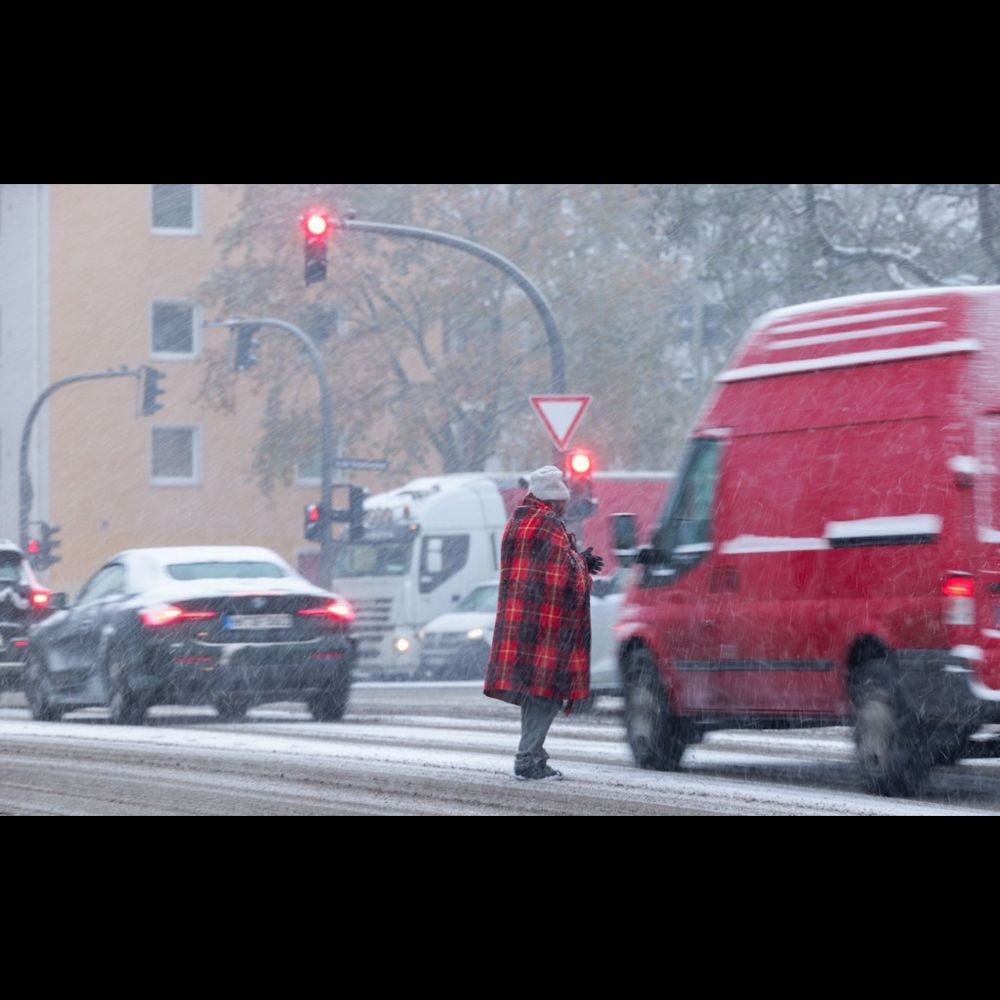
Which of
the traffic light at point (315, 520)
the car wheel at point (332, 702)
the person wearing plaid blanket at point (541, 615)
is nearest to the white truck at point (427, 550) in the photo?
the traffic light at point (315, 520)

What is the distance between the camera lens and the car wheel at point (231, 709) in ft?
59.2

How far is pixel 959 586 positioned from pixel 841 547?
838mm

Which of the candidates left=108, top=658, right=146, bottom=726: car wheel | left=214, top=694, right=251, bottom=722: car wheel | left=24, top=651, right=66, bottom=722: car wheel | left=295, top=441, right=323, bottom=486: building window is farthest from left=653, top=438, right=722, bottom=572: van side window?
left=295, top=441, right=323, bottom=486: building window

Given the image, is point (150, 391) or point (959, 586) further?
point (150, 391)

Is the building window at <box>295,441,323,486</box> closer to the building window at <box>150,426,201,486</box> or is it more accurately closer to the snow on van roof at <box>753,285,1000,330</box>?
the building window at <box>150,426,201,486</box>

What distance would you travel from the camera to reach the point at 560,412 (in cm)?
2338

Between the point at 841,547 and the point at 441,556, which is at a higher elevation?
the point at 841,547

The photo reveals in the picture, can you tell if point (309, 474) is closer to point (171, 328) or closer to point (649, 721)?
point (171, 328)

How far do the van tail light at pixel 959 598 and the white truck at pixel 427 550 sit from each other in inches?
843

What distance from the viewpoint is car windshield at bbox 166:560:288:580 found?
17.9 meters

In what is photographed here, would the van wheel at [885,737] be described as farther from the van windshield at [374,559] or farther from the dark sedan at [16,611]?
the van windshield at [374,559]

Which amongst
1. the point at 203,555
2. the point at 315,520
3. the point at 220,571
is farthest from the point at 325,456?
the point at 220,571

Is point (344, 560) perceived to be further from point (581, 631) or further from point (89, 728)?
point (581, 631)

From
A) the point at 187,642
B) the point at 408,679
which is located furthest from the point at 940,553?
the point at 408,679
